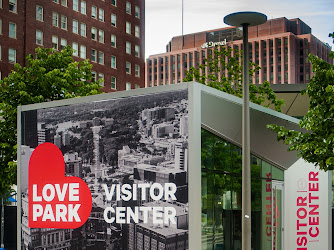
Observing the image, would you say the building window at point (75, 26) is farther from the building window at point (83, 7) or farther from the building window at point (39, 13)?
the building window at point (39, 13)

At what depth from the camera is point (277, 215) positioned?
17391 millimetres

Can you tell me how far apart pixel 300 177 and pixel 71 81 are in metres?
11.0

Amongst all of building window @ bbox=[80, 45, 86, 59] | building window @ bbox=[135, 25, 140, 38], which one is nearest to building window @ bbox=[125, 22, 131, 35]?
building window @ bbox=[135, 25, 140, 38]

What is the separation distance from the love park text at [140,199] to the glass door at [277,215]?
6522 millimetres

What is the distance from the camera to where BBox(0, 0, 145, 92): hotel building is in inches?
2236

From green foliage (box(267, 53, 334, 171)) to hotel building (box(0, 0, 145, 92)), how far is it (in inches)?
1773

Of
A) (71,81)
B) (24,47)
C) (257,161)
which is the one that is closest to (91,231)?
(257,161)

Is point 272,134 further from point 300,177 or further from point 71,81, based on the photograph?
point 71,81

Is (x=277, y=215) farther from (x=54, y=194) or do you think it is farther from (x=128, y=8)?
(x=128, y=8)

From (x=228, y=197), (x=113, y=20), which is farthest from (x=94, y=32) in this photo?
(x=228, y=197)

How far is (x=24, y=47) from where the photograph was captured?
191ft

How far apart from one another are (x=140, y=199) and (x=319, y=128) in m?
5.19

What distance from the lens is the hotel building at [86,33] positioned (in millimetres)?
56800

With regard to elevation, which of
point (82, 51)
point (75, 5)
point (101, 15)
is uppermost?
point (75, 5)
